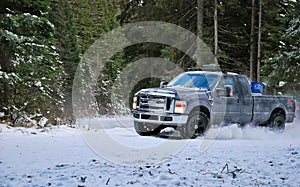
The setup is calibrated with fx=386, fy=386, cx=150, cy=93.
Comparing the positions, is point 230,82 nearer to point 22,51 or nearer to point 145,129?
point 145,129

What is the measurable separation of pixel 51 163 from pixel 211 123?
6.52 m

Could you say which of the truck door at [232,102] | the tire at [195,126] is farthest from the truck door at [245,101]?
the tire at [195,126]

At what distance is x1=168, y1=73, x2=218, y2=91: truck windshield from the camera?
12.3m

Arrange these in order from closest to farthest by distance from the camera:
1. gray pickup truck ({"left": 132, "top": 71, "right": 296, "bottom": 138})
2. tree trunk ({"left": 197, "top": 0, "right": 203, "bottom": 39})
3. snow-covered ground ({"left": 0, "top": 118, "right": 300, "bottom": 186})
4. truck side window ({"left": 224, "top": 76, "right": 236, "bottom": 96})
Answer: snow-covered ground ({"left": 0, "top": 118, "right": 300, "bottom": 186}) < gray pickup truck ({"left": 132, "top": 71, "right": 296, "bottom": 138}) < truck side window ({"left": 224, "top": 76, "right": 236, "bottom": 96}) < tree trunk ({"left": 197, "top": 0, "right": 203, "bottom": 39})

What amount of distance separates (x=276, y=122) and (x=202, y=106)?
415 centimetres

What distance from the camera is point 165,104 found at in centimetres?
1091

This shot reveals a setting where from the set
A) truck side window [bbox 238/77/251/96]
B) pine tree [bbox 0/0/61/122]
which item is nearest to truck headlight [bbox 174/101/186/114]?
truck side window [bbox 238/77/251/96]

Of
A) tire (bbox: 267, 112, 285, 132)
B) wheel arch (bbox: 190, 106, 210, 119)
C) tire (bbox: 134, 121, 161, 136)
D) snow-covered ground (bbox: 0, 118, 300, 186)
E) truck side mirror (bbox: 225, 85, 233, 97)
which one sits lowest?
snow-covered ground (bbox: 0, 118, 300, 186)

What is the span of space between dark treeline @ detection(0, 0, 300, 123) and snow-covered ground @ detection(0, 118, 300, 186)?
4.80 m

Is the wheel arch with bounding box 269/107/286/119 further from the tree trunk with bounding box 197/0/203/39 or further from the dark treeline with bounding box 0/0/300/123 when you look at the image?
the tree trunk with bounding box 197/0/203/39

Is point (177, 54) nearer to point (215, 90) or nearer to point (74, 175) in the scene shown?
point (215, 90)

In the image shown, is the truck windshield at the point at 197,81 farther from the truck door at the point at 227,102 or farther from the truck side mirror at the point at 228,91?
the truck side mirror at the point at 228,91

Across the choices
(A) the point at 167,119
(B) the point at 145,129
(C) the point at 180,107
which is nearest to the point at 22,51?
(B) the point at 145,129

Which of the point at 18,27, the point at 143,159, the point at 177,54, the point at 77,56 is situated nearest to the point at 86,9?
the point at 77,56
